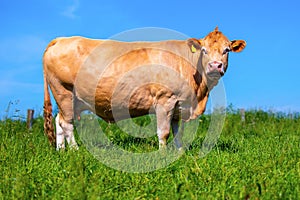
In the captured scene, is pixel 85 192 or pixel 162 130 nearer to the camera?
pixel 85 192

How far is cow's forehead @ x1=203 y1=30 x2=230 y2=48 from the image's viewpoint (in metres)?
7.88

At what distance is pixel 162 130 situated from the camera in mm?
7914

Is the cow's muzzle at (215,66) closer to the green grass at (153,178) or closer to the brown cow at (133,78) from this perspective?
the brown cow at (133,78)

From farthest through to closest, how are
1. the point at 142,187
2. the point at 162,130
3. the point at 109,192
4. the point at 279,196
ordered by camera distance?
the point at 162,130, the point at 142,187, the point at 109,192, the point at 279,196

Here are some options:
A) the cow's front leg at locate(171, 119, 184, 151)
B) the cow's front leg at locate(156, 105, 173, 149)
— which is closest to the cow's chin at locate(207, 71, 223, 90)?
the cow's front leg at locate(171, 119, 184, 151)

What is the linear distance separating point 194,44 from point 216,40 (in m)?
0.53

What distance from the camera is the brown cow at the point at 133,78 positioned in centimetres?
802

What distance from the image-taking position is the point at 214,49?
782 centimetres

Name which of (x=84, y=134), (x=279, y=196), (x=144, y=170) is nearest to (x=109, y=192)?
(x=144, y=170)

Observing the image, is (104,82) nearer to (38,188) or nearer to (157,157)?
(157,157)

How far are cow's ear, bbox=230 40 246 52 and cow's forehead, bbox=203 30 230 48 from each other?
31cm

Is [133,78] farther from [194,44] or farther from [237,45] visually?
[237,45]

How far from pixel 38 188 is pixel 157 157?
7.59 ft

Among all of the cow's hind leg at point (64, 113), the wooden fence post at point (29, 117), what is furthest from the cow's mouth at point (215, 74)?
the wooden fence post at point (29, 117)
